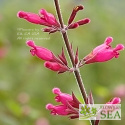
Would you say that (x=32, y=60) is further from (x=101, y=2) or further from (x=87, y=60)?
(x=101, y=2)

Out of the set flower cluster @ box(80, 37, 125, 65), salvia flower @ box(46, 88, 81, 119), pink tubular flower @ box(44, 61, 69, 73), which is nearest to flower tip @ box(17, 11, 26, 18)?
pink tubular flower @ box(44, 61, 69, 73)

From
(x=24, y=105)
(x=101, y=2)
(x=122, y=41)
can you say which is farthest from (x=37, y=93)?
(x=101, y=2)

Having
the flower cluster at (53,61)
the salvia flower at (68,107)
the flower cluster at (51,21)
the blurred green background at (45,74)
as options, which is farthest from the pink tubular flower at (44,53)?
the blurred green background at (45,74)

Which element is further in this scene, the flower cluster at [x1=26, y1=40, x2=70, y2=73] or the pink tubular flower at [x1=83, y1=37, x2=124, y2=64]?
the pink tubular flower at [x1=83, y1=37, x2=124, y2=64]

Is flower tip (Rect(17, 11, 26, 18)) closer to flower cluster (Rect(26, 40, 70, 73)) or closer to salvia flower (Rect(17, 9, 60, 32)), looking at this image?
salvia flower (Rect(17, 9, 60, 32))

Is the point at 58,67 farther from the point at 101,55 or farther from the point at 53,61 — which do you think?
the point at 101,55

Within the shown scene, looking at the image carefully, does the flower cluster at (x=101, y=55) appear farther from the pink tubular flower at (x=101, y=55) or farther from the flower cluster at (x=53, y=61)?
the flower cluster at (x=53, y=61)

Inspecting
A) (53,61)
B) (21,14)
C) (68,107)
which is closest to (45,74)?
(21,14)

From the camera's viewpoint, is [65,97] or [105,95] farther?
[105,95]
